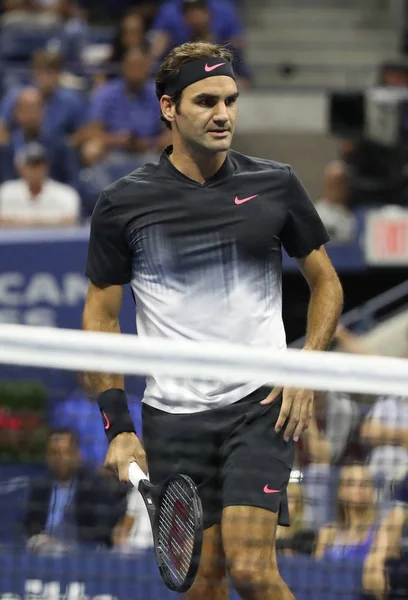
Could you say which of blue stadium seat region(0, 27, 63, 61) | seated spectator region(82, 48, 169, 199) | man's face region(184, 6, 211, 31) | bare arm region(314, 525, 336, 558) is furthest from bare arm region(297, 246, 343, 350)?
blue stadium seat region(0, 27, 63, 61)

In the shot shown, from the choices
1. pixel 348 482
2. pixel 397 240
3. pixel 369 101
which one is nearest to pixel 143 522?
pixel 348 482

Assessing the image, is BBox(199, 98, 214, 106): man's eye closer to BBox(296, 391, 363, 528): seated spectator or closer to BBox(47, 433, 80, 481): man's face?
BBox(296, 391, 363, 528): seated spectator

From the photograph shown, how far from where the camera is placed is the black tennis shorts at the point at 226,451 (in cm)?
422

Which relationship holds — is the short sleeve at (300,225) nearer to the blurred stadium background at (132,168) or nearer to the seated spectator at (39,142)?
the blurred stadium background at (132,168)

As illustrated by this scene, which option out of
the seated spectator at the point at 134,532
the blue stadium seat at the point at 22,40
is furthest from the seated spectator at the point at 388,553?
the blue stadium seat at the point at 22,40

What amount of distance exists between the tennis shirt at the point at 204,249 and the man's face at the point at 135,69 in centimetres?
655

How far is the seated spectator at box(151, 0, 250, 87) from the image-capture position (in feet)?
38.6

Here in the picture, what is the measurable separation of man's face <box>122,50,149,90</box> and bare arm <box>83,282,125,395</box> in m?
6.57

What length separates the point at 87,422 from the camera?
669cm

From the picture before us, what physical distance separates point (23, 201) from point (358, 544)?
16.1ft

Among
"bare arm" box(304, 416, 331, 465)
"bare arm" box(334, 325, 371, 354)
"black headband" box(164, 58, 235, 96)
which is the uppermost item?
"black headband" box(164, 58, 235, 96)

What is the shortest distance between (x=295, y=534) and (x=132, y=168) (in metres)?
4.92

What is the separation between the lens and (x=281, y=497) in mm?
4258

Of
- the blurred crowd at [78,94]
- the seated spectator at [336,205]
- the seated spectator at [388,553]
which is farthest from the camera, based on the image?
the seated spectator at [336,205]
